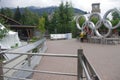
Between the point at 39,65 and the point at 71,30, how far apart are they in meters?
31.4

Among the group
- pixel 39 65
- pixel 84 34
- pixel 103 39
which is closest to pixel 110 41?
pixel 103 39

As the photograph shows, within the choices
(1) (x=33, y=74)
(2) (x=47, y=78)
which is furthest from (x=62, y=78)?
(1) (x=33, y=74)

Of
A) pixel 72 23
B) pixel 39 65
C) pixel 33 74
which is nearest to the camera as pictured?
pixel 33 74

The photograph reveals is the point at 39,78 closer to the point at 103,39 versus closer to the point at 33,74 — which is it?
the point at 33,74

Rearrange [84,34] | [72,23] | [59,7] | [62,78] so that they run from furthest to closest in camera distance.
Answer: [59,7], [72,23], [84,34], [62,78]

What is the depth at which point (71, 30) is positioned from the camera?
3981 centimetres

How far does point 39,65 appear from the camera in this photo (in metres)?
8.73

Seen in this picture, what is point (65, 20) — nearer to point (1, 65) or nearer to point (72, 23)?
point (72, 23)

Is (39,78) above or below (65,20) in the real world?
below

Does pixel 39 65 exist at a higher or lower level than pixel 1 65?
lower

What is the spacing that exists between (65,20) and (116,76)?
3410cm

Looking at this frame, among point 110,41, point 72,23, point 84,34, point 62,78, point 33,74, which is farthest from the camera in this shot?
point 72,23

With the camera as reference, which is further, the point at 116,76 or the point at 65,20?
the point at 65,20

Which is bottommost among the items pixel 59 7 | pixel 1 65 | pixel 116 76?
pixel 116 76
